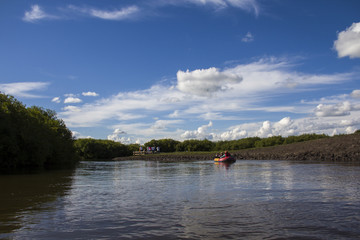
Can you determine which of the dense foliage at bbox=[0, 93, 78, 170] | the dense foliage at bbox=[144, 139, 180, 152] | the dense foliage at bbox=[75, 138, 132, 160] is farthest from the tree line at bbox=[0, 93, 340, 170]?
the dense foliage at bbox=[75, 138, 132, 160]

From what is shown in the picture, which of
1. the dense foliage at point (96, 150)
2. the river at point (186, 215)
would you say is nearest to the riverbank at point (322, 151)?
the river at point (186, 215)

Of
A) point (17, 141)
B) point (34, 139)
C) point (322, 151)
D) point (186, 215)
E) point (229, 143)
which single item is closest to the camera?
point (186, 215)

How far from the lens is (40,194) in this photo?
53.2 feet

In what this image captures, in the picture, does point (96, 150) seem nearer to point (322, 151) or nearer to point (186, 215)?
point (322, 151)

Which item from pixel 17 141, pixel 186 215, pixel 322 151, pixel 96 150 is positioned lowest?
pixel 186 215

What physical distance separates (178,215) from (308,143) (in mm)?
55691

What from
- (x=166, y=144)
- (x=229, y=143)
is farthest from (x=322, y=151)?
(x=166, y=144)

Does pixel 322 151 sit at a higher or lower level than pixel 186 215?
higher

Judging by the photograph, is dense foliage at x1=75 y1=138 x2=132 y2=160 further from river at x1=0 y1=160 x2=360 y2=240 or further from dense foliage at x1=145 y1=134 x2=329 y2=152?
river at x1=0 y1=160 x2=360 y2=240

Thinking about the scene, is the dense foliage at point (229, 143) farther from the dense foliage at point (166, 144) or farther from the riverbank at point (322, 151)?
the riverbank at point (322, 151)

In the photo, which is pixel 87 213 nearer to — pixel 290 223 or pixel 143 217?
pixel 143 217

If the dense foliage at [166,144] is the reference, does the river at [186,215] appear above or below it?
below

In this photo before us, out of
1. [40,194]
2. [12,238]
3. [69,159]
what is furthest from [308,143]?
[12,238]

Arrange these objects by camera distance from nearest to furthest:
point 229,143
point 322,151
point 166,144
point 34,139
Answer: point 34,139 < point 322,151 < point 229,143 < point 166,144
